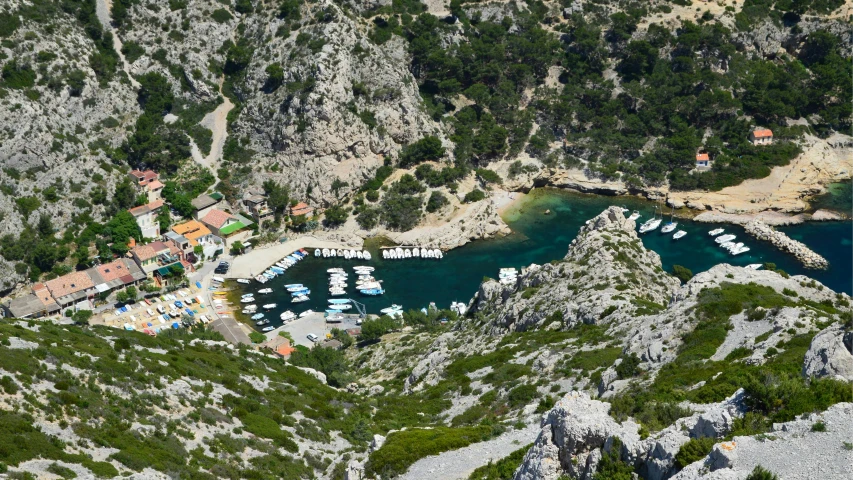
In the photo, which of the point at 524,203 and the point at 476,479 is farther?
the point at 524,203

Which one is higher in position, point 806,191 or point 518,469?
point 518,469

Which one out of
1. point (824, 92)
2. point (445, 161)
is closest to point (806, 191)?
point (824, 92)

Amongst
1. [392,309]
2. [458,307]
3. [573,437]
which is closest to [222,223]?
[392,309]

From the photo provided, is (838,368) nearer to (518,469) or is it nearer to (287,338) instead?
(518,469)

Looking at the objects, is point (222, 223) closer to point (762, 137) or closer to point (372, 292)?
point (372, 292)

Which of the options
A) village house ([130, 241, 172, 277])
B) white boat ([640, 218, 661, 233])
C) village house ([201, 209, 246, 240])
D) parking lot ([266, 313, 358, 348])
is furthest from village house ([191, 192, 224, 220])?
white boat ([640, 218, 661, 233])
